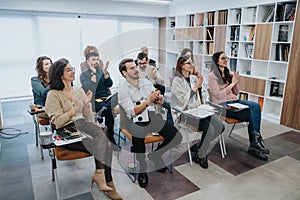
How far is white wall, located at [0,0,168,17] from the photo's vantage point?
15.6 feet

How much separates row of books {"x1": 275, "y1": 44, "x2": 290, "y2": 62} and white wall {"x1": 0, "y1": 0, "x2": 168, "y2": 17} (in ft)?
10.8

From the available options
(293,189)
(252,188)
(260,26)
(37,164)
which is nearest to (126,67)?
(37,164)

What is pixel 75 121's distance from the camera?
2.13 metres

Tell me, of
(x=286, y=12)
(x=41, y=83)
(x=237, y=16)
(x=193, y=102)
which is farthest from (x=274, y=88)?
(x=41, y=83)

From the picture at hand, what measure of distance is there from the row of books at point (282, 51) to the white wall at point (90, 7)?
3.28 m

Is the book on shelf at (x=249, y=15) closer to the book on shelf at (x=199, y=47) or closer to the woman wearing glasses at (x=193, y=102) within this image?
the book on shelf at (x=199, y=47)

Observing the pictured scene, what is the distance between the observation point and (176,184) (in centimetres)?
228

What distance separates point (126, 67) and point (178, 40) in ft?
11.3

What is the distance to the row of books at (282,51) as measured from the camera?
373 cm

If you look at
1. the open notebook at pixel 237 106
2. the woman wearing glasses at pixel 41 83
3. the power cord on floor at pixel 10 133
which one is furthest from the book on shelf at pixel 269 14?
the power cord on floor at pixel 10 133

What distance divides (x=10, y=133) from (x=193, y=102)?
107 inches

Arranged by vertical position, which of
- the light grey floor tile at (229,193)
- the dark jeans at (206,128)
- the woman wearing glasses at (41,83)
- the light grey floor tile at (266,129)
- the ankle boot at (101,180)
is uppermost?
the woman wearing glasses at (41,83)

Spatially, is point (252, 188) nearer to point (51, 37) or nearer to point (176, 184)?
point (176, 184)

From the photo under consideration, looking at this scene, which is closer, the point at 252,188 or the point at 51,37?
the point at 252,188
